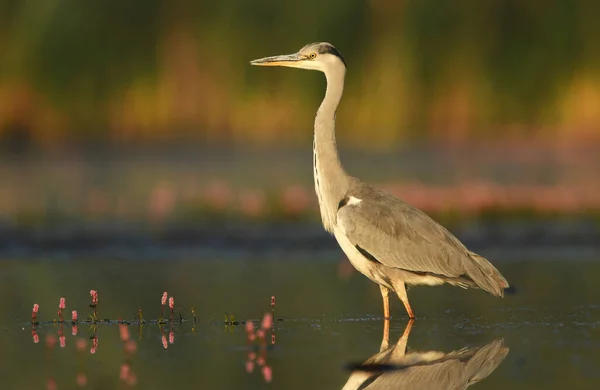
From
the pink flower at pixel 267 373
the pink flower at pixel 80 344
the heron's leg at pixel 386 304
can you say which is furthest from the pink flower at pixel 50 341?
the heron's leg at pixel 386 304

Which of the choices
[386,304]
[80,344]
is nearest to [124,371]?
[80,344]

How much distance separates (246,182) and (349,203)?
44.1 feet

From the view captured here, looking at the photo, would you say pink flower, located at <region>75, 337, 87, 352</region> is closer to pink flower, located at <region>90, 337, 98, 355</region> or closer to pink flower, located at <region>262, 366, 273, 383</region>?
pink flower, located at <region>90, 337, 98, 355</region>

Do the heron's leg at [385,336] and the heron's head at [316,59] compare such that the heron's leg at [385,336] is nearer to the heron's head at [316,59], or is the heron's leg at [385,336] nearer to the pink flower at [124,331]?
the pink flower at [124,331]

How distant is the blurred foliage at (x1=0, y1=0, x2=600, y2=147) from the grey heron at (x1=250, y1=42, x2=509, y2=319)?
16.4 m

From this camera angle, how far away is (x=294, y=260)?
46.8 feet

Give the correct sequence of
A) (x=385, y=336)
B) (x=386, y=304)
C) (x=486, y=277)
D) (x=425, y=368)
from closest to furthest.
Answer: (x=425, y=368)
(x=385, y=336)
(x=486, y=277)
(x=386, y=304)

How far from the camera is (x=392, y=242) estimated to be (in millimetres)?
10000

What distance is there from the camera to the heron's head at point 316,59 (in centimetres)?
1084

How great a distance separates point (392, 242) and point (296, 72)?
17.2 metres

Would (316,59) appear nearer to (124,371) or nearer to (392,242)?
(392,242)

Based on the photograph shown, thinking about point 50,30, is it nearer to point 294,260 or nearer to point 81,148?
point 81,148

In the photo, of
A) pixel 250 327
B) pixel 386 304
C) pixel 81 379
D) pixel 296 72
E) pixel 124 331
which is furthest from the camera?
pixel 296 72

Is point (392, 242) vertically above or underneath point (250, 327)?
above
